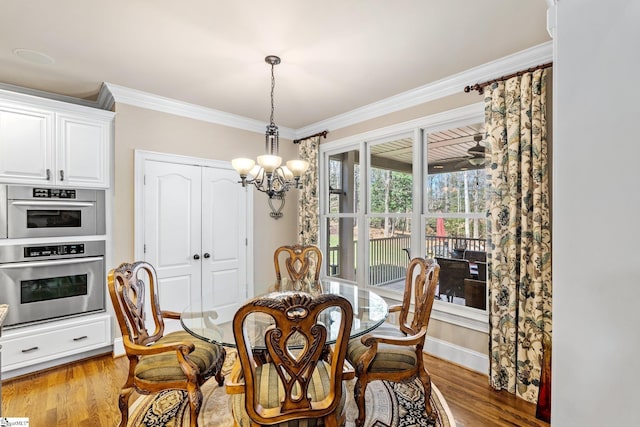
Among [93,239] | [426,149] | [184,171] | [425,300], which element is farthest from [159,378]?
[426,149]

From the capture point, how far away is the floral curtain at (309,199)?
4.30 m

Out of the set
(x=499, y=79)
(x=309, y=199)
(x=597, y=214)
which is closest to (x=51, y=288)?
(x=309, y=199)

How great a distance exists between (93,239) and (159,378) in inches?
75.0

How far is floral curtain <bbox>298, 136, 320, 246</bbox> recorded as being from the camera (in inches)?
169

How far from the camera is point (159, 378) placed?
6.03 feet

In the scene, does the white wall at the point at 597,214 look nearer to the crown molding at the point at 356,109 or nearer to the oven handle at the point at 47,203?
the crown molding at the point at 356,109

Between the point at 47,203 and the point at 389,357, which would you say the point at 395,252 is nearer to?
the point at 389,357

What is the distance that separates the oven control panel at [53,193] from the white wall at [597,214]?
3.71m

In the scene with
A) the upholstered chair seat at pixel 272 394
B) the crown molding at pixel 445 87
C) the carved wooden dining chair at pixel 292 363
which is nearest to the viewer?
the carved wooden dining chair at pixel 292 363

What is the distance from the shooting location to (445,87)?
9.84 ft

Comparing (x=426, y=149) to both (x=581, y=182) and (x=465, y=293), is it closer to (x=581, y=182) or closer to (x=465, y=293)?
(x=465, y=293)

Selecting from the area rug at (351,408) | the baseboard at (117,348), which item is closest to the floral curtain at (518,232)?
the area rug at (351,408)

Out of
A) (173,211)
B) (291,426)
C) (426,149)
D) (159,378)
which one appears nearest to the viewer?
(291,426)

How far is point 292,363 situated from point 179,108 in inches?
128
